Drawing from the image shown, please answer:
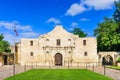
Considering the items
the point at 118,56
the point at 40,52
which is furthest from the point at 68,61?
the point at 118,56

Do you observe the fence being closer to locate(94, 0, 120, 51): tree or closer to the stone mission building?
the stone mission building

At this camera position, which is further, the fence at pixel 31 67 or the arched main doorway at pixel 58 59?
the arched main doorway at pixel 58 59

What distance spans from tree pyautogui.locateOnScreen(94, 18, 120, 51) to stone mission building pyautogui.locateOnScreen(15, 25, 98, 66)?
15.8 ft

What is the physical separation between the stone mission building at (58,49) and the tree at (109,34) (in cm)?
483

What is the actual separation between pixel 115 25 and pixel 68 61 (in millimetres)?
12702

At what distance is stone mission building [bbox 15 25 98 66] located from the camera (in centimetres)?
5347

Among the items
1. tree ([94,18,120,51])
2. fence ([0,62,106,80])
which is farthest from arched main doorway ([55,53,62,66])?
tree ([94,18,120,51])

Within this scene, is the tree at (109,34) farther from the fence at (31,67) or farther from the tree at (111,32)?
the fence at (31,67)

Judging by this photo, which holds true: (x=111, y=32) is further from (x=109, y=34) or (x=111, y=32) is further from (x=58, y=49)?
(x=58, y=49)

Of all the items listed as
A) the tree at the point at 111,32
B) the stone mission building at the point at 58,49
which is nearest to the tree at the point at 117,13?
the tree at the point at 111,32

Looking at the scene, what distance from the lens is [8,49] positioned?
7244 centimetres

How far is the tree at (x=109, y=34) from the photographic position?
184 feet

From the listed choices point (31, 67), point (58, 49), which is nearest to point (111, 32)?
point (58, 49)

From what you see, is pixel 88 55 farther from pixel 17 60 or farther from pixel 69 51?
pixel 17 60
